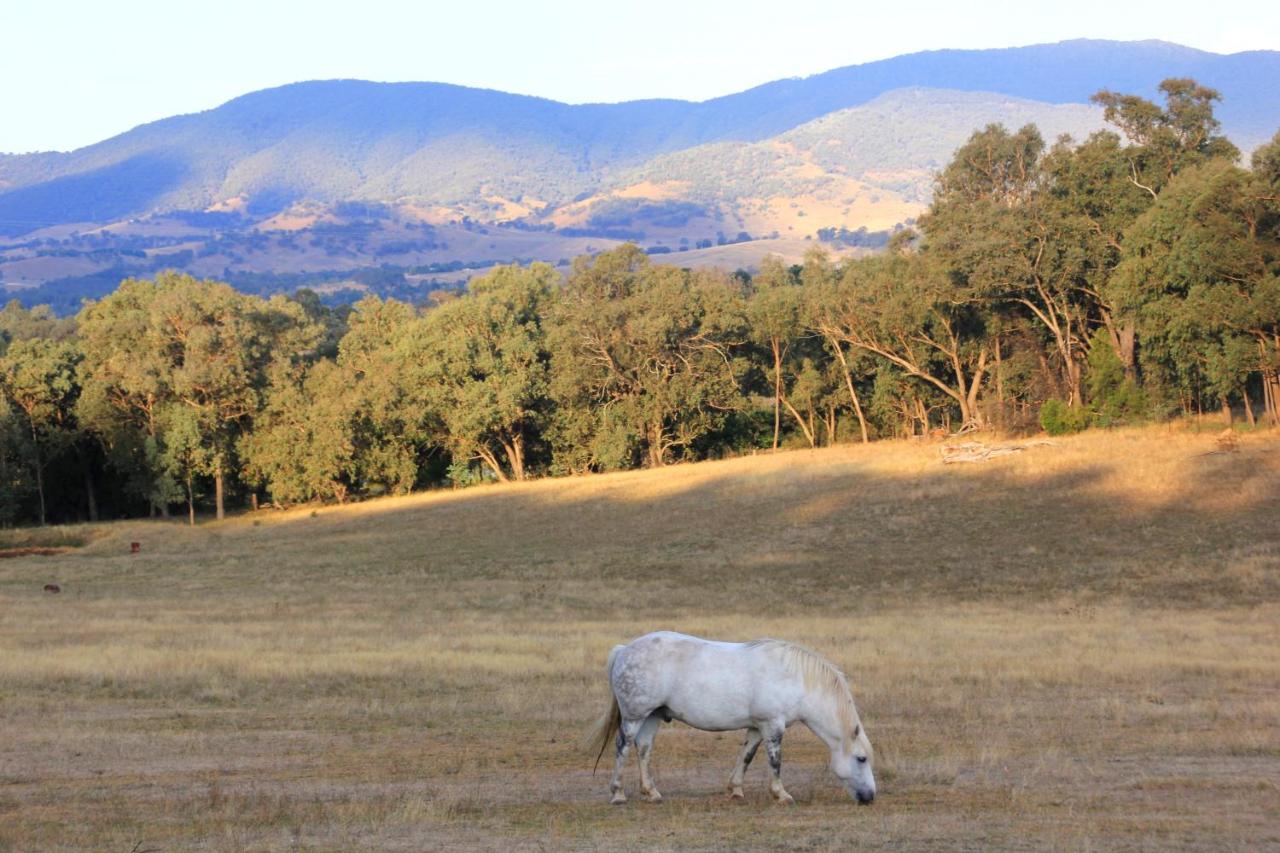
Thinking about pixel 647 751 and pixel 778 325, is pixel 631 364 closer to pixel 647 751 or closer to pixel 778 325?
pixel 778 325

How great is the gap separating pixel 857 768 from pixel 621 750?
6.94ft

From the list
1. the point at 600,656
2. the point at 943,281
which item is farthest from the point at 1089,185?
the point at 600,656

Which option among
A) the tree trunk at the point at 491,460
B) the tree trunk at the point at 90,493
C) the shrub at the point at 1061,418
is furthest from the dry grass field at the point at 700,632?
the tree trunk at the point at 491,460

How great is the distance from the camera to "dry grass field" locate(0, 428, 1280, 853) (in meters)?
11.0

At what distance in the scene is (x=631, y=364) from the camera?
238 feet

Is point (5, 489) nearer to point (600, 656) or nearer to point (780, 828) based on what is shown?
point (600, 656)

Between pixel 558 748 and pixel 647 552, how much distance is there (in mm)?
30335

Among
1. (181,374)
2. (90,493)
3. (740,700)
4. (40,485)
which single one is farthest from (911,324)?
(740,700)

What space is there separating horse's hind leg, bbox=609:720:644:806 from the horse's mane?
1.36 meters

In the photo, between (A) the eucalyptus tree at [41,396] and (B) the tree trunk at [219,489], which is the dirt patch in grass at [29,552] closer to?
(A) the eucalyptus tree at [41,396]

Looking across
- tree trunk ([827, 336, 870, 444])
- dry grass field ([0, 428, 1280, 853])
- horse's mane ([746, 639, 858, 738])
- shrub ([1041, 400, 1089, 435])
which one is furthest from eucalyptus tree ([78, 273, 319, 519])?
horse's mane ([746, 639, 858, 738])

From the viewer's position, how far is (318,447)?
223ft

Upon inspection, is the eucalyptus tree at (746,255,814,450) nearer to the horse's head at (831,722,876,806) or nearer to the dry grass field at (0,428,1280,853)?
the dry grass field at (0,428,1280,853)

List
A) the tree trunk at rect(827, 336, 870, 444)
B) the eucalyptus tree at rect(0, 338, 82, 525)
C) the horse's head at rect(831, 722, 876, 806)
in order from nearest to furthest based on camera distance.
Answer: the horse's head at rect(831, 722, 876, 806) < the eucalyptus tree at rect(0, 338, 82, 525) < the tree trunk at rect(827, 336, 870, 444)
